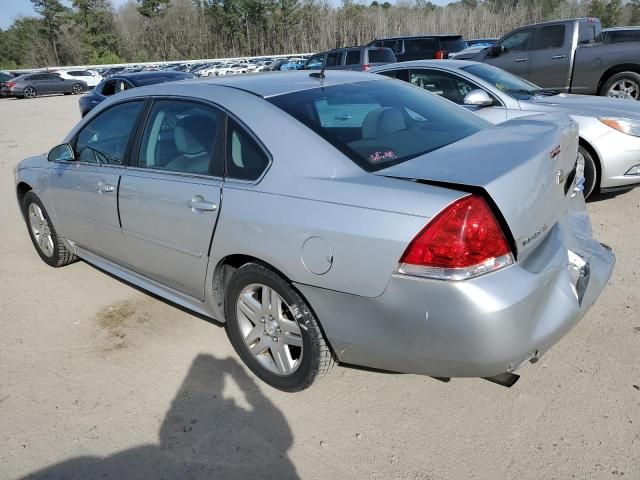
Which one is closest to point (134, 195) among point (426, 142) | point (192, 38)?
point (426, 142)

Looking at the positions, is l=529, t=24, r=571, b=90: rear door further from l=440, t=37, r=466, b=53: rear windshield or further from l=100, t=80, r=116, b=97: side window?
l=100, t=80, r=116, b=97: side window

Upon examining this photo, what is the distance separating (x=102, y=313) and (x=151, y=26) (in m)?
74.5

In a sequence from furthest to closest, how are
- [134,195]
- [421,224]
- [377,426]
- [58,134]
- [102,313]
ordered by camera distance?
[58,134]
[102,313]
[134,195]
[377,426]
[421,224]

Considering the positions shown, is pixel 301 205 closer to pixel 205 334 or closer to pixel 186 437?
pixel 186 437

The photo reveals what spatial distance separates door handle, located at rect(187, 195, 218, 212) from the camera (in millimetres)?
2854

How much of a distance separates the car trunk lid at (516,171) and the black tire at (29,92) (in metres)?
34.1

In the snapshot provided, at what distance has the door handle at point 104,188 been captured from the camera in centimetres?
356

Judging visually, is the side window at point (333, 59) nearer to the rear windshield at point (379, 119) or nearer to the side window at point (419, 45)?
the side window at point (419, 45)

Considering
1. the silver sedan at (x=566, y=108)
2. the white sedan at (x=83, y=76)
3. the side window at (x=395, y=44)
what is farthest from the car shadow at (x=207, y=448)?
the white sedan at (x=83, y=76)

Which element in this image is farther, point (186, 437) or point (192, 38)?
point (192, 38)

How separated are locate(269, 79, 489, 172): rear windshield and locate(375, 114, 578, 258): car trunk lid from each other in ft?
0.49

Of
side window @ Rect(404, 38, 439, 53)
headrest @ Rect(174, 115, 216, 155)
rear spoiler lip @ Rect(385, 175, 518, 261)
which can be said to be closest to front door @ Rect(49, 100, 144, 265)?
headrest @ Rect(174, 115, 216, 155)

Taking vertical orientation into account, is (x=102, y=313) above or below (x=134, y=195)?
below

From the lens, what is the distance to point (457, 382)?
2900mm
